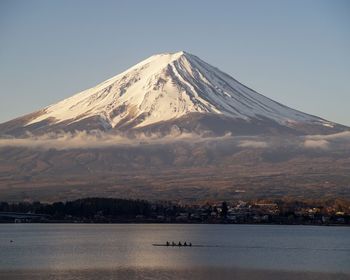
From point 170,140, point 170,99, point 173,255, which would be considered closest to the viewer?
point 173,255

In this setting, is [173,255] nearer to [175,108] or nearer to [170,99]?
[175,108]

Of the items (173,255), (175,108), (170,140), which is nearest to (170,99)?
(175,108)

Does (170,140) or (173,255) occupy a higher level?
(170,140)

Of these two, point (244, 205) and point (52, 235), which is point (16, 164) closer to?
point (244, 205)

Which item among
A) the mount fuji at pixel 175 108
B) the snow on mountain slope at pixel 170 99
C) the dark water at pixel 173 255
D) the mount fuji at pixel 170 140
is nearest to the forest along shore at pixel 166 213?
the dark water at pixel 173 255

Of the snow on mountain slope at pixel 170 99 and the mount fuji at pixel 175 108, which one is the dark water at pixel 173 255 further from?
the snow on mountain slope at pixel 170 99

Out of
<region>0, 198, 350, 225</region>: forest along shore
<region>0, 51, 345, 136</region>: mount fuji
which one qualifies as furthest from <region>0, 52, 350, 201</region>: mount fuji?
<region>0, 198, 350, 225</region>: forest along shore

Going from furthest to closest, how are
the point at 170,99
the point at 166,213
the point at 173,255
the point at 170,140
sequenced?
the point at 170,99
the point at 170,140
the point at 166,213
the point at 173,255
